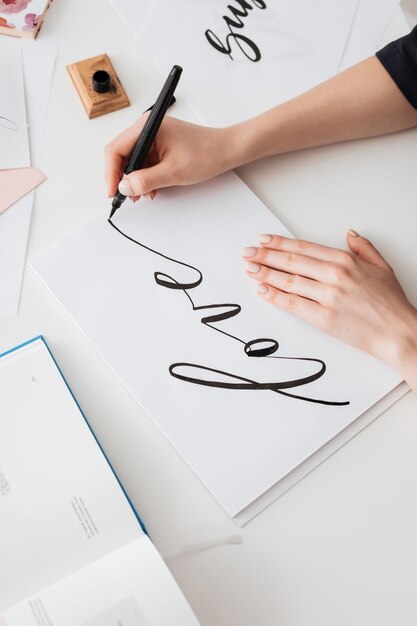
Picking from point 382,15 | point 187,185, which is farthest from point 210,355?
point 382,15

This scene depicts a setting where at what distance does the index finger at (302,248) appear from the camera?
72 centimetres

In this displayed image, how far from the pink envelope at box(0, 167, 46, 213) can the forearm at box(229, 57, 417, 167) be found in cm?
28

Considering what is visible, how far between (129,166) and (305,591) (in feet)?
1.67

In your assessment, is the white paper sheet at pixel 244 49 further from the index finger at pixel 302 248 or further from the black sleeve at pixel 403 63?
the index finger at pixel 302 248

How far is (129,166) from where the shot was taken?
0.70m

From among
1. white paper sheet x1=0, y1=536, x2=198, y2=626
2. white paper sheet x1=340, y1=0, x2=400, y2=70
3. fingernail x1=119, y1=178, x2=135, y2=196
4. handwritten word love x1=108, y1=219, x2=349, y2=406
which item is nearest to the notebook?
white paper sheet x1=0, y1=536, x2=198, y2=626

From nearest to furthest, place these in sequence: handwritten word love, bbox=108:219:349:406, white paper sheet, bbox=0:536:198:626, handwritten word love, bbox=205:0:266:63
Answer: white paper sheet, bbox=0:536:198:626 < handwritten word love, bbox=108:219:349:406 < handwritten word love, bbox=205:0:266:63

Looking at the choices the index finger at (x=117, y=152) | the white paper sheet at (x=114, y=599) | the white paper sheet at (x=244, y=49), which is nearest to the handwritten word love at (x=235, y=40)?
the white paper sheet at (x=244, y=49)

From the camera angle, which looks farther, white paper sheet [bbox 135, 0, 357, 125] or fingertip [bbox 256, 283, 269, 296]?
white paper sheet [bbox 135, 0, 357, 125]

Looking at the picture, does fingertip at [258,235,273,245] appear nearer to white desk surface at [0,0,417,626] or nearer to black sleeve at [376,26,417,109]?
white desk surface at [0,0,417,626]

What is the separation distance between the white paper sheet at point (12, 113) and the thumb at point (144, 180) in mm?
145

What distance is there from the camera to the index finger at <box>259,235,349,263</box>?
2.35 feet

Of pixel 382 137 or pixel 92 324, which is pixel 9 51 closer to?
pixel 92 324

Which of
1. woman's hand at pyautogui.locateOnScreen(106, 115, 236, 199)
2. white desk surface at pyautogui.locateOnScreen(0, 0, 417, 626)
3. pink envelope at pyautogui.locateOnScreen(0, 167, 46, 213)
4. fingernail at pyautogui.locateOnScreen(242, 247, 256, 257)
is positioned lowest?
white desk surface at pyautogui.locateOnScreen(0, 0, 417, 626)
